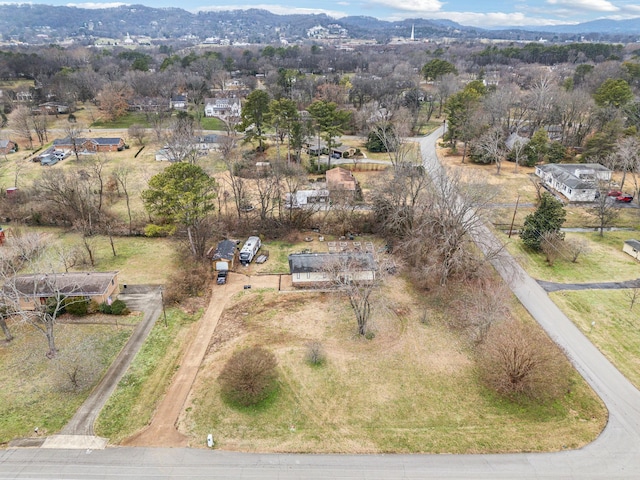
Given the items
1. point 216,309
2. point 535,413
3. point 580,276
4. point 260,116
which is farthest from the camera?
point 260,116

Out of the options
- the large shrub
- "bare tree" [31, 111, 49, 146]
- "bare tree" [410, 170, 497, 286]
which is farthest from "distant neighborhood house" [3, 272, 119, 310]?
"bare tree" [31, 111, 49, 146]

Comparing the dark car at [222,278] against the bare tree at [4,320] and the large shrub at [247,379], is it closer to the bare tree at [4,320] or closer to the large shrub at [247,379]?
the large shrub at [247,379]

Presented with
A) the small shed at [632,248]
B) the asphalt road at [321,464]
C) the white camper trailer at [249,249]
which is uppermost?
the small shed at [632,248]

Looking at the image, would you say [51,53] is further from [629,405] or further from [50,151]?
[629,405]

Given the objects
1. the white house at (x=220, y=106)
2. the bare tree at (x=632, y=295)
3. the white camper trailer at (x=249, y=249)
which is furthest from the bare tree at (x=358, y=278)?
the white house at (x=220, y=106)

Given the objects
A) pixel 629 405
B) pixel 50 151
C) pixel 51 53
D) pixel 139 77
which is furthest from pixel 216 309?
pixel 51 53

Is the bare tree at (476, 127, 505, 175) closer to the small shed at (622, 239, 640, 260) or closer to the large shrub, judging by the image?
the small shed at (622, 239, 640, 260)

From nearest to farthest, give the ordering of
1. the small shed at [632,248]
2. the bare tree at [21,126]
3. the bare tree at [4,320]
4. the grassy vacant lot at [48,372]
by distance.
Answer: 1. the grassy vacant lot at [48,372]
2. the bare tree at [4,320]
3. the small shed at [632,248]
4. the bare tree at [21,126]
